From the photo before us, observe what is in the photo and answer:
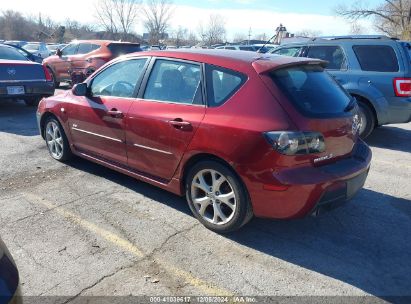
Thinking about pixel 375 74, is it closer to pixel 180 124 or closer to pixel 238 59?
pixel 238 59

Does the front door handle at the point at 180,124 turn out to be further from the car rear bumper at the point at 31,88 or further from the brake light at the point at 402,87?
the car rear bumper at the point at 31,88

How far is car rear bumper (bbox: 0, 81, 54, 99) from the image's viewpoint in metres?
8.20

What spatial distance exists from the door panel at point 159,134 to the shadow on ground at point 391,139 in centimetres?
460

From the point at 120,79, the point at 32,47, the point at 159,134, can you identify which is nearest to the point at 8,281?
A: the point at 159,134

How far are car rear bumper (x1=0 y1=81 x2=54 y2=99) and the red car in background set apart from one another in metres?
2.49

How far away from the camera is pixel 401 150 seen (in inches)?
257

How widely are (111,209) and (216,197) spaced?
1255 mm

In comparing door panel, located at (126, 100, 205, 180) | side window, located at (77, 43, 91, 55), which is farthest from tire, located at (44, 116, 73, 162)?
side window, located at (77, 43, 91, 55)

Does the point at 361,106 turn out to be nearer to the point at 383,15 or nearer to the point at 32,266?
the point at 32,266

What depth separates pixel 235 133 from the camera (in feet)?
10.3

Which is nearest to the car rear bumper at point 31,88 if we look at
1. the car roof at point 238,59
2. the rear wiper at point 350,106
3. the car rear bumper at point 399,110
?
the car roof at point 238,59

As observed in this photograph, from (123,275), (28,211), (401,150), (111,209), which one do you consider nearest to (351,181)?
(123,275)

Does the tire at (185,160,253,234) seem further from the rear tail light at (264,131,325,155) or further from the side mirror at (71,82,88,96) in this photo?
the side mirror at (71,82,88,96)

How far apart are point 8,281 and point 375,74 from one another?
662cm
